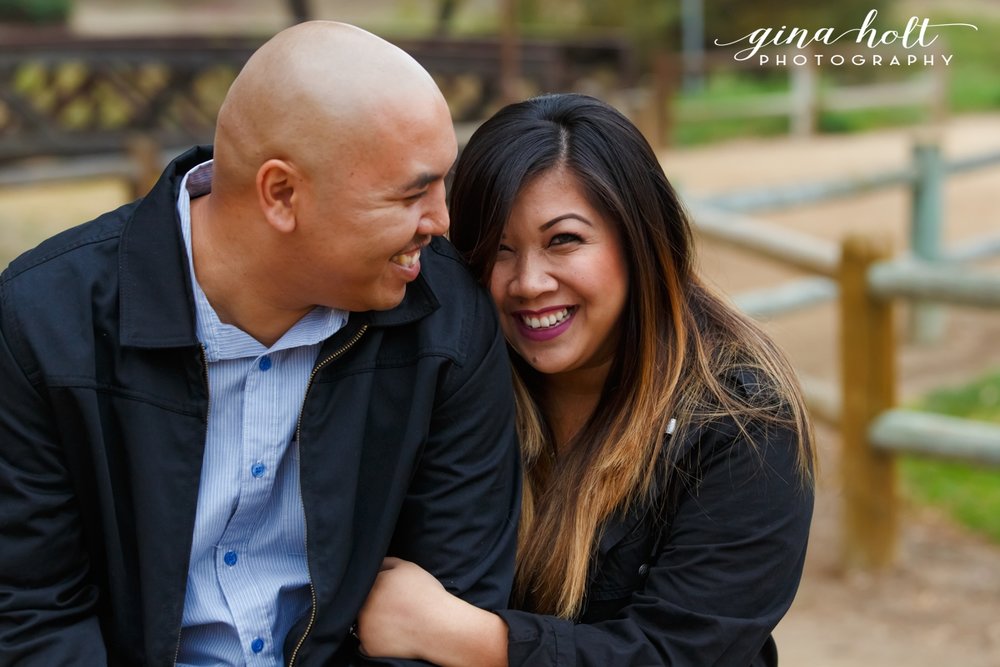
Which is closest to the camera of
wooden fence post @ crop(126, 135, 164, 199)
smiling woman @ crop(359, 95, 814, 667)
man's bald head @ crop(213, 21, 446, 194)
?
man's bald head @ crop(213, 21, 446, 194)

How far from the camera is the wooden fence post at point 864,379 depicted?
4.43 metres

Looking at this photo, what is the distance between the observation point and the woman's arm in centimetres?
187

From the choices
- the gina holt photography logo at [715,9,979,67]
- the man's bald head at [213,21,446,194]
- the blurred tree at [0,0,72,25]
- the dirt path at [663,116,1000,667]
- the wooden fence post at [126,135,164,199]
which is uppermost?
the blurred tree at [0,0,72,25]

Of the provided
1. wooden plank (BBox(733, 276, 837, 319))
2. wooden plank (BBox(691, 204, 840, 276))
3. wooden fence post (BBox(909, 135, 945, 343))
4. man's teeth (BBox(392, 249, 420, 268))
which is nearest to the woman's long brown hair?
man's teeth (BBox(392, 249, 420, 268))

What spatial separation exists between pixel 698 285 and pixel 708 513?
1.44 ft

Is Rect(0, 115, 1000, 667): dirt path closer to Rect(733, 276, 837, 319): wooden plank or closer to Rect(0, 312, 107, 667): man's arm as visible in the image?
Rect(733, 276, 837, 319): wooden plank

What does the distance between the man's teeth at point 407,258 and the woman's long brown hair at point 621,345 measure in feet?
0.74

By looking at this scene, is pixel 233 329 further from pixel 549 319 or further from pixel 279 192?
pixel 549 319

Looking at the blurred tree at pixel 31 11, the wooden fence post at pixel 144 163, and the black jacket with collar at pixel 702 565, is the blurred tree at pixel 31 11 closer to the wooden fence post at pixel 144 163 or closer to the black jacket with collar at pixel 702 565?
the wooden fence post at pixel 144 163

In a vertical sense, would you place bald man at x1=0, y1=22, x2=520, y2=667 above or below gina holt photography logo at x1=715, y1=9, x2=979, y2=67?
below

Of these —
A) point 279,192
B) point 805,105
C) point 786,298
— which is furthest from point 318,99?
point 805,105


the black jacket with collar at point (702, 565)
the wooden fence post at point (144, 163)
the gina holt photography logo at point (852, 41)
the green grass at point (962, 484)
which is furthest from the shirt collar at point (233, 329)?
the wooden fence post at point (144, 163)

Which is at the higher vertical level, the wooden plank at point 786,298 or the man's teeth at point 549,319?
the man's teeth at point 549,319

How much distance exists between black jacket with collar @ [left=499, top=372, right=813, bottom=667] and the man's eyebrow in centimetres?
59
